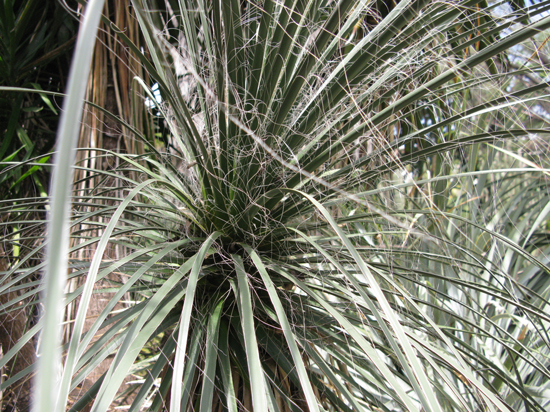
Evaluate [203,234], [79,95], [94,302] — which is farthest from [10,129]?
[79,95]

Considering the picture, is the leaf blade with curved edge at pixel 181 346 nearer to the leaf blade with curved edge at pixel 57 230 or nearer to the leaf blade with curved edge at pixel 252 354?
the leaf blade with curved edge at pixel 252 354

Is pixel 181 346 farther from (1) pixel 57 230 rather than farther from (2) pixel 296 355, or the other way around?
(1) pixel 57 230

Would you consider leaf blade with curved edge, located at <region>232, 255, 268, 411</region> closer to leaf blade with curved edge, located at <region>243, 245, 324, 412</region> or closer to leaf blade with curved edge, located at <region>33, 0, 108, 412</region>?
leaf blade with curved edge, located at <region>243, 245, 324, 412</region>

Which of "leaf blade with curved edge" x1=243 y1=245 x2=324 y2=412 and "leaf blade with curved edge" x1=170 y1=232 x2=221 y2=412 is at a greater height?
"leaf blade with curved edge" x1=170 y1=232 x2=221 y2=412

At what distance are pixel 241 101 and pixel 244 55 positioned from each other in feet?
0.23

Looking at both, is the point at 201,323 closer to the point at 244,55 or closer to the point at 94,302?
the point at 244,55

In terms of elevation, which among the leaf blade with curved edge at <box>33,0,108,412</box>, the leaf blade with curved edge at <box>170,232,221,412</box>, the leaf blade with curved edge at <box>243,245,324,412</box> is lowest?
the leaf blade with curved edge at <box>243,245,324,412</box>

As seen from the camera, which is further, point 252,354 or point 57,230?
point 252,354

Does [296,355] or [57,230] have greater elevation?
A: [57,230]

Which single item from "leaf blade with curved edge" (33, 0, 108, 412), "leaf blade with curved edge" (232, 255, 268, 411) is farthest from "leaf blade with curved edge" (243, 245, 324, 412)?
"leaf blade with curved edge" (33, 0, 108, 412)

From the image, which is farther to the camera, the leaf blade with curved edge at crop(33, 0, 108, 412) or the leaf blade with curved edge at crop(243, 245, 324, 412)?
the leaf blade with curved edge at crop(243, 245, 324, 412)

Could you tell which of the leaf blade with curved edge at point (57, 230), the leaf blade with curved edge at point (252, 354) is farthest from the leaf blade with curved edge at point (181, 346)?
the leaf blade with curved edge at point (57, 230)

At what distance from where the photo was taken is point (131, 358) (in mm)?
340

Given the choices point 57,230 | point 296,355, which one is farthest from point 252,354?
point 57,230
